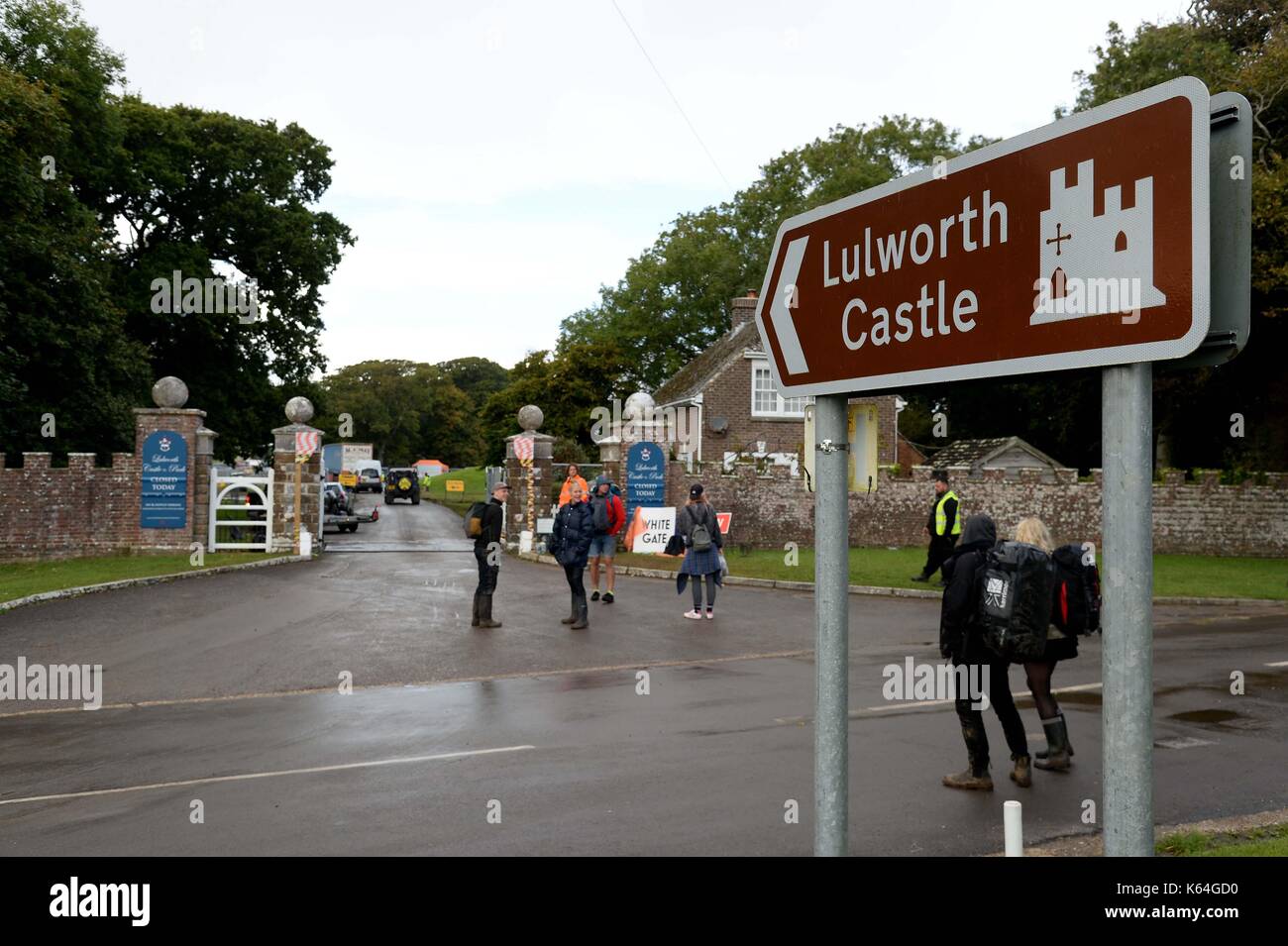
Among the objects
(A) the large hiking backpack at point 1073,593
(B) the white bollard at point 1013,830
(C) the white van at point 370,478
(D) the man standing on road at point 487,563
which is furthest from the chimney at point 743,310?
(B) the white bollard at point 1013,830

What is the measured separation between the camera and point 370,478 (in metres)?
69.4

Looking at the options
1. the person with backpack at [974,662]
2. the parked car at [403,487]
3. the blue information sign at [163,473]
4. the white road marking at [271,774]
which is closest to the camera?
the person with backpack at [974,662]

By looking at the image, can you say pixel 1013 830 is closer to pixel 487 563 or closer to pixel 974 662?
pixel 974 662

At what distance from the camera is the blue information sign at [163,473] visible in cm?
2295

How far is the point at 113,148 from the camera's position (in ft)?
111

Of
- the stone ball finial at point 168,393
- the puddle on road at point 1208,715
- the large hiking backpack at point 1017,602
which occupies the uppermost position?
the stone ball finial at point 168,393

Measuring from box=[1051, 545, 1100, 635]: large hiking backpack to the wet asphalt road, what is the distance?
41.7 inches

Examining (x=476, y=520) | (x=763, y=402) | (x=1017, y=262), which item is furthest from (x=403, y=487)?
Result: (x=1017, y=262)

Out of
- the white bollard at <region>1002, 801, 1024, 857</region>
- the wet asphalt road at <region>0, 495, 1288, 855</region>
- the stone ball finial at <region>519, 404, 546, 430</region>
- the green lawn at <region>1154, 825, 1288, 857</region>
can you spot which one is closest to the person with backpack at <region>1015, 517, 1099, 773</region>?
the wet asphalt road at <region>0, 495, 1288, 855</region>

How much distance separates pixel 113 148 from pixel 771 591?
27.7 meters

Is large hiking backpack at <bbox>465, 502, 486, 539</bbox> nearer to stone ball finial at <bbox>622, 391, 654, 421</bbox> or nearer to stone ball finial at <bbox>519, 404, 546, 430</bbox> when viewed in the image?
stone ball finial at <bbox>519, 404, 546, 430</bbox>

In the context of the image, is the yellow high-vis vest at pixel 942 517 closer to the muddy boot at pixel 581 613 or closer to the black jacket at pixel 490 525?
the muddy boot at pixel 581 613

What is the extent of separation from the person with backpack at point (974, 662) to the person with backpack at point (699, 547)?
8448 millimetres

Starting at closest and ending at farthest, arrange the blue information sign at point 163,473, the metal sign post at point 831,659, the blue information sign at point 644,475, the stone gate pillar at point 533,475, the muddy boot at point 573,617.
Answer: the metal sign post at point 831,659 < the muddy boot at point 573,617 < the blue information sign at point 163,473 < the blue information sign at point 644,475 < the stone gate pillar at point 533,475
